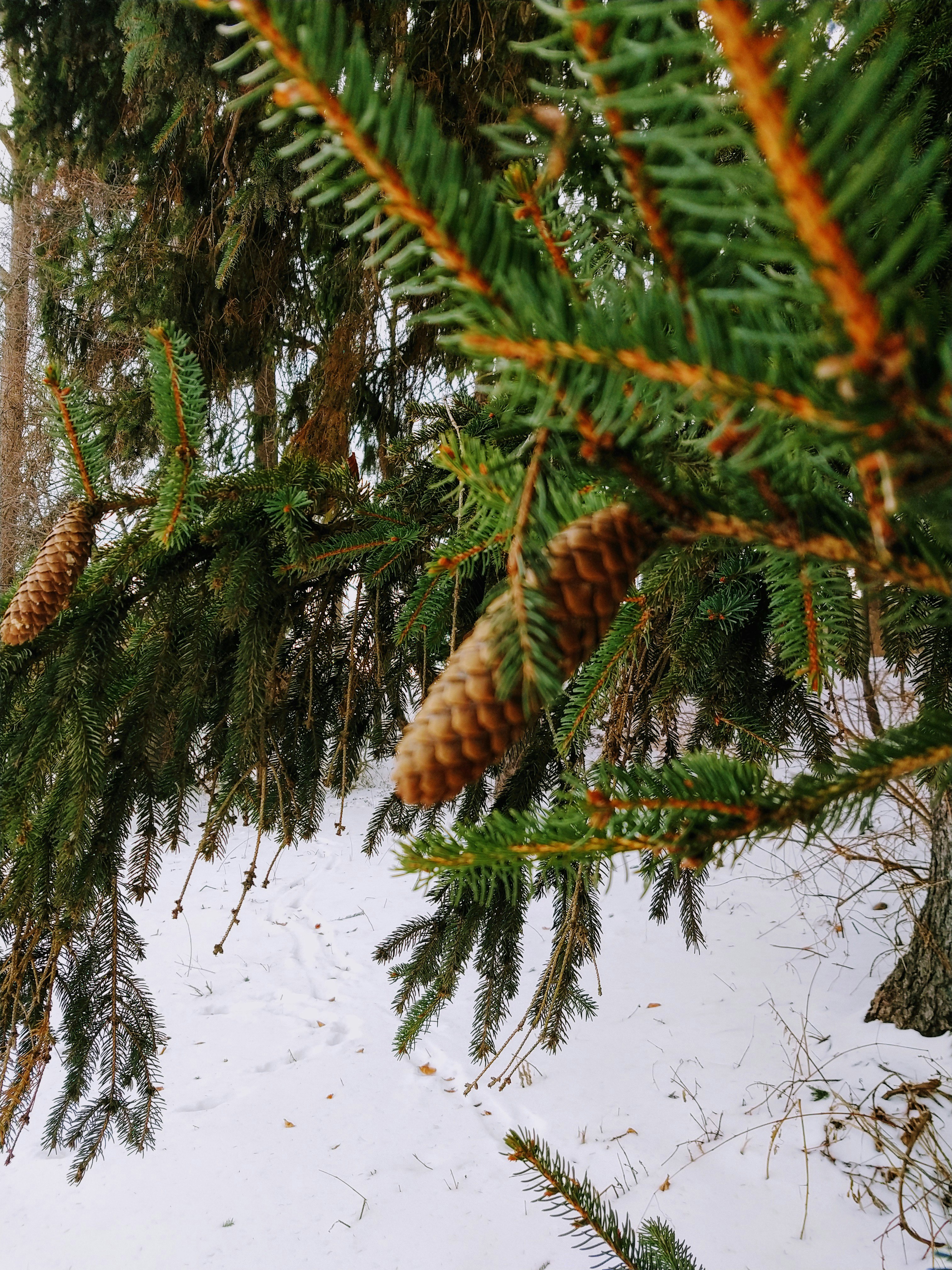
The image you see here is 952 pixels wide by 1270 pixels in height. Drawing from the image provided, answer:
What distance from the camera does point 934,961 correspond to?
8.45 feet

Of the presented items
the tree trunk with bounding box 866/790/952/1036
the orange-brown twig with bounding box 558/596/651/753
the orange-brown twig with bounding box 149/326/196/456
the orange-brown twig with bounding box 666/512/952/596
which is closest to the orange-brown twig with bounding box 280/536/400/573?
the orange-brown twig with bounding box 149/326/196/456

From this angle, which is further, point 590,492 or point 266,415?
point 266,415

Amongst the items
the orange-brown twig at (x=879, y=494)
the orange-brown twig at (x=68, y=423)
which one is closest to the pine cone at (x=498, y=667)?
the orange-brown twig at (x=879, y=494)

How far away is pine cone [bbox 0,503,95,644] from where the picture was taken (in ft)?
2.49

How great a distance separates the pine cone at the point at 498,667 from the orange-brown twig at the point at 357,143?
133mm

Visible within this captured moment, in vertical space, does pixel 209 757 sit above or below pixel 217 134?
below

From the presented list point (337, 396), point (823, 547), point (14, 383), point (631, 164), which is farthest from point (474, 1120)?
point (14, 383)

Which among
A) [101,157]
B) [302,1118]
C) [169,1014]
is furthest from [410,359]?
[169,1014]

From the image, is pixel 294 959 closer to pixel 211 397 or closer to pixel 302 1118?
pixel 302 1118

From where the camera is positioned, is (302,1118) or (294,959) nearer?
(302,1118)

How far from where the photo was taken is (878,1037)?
265 cm

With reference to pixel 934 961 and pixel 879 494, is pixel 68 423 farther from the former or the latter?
pixel 934 961

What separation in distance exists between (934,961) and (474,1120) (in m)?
1.78

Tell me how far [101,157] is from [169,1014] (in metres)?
3.72
